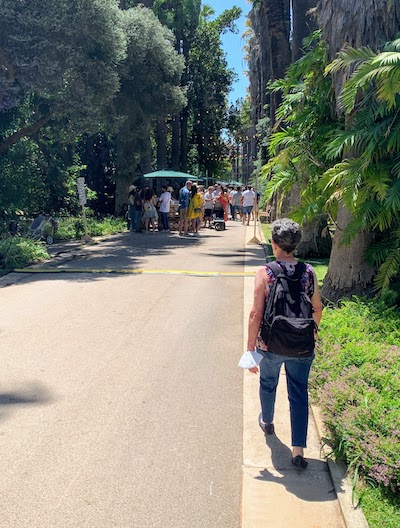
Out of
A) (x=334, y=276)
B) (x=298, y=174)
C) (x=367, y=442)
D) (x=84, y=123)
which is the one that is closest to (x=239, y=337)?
(x=334, y=276)

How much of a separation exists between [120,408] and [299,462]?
1.67 meters

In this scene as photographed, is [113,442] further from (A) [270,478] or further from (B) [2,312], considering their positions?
(B) [2,312]

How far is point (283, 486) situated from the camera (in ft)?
11.5

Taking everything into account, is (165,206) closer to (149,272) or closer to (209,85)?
(149,272)

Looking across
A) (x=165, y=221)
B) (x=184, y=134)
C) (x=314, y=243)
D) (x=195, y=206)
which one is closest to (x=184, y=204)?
(x=195, y=206)

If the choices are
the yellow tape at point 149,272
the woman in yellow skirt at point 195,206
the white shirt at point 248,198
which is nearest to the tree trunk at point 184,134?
the white shirt at point 248,198

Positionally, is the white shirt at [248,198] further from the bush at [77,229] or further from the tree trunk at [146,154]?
the bush at [77,229]

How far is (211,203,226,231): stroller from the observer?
2200 cm

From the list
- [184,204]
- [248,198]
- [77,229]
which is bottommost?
[77,229]

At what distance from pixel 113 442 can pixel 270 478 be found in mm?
1206

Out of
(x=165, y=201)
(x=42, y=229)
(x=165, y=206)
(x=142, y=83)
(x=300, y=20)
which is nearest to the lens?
(x=42, y=229)

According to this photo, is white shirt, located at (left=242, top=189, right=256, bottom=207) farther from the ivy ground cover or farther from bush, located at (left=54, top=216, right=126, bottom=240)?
the ivy ground cover

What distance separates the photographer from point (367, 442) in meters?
3.45

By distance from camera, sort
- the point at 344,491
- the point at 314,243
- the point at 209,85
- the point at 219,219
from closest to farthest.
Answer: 1. the point at 344,491
2. the point at 314,243
3. the point at 219,219
4. the point at 209,85
